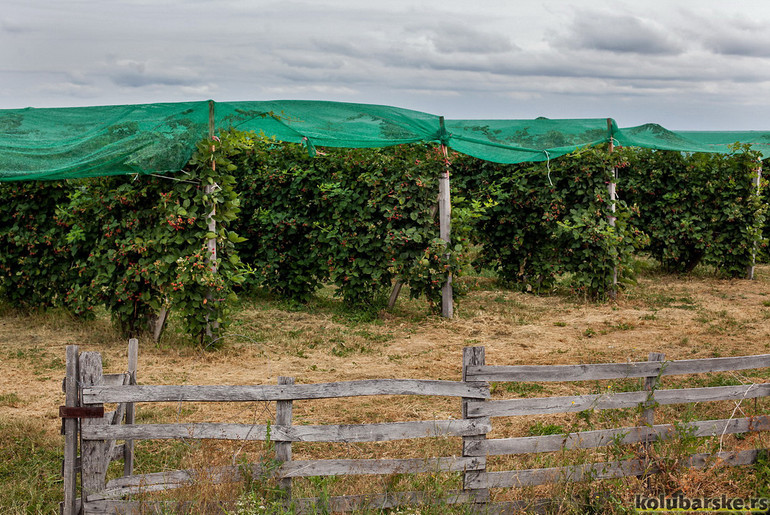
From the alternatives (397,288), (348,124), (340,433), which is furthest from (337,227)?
(340,433)

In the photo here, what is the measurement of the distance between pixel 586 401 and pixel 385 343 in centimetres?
445

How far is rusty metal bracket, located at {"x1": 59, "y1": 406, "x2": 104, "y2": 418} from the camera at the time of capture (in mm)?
4117

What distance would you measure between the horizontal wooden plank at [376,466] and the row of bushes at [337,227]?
4.10 meters

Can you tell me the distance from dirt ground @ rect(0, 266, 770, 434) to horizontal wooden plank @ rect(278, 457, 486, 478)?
5.65 feet

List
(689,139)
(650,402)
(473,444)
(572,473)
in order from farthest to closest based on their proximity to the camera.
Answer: (689,139) < (650,402) < (572,473) < (473,444)

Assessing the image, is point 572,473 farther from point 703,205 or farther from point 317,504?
point 703,205

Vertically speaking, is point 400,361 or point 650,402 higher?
point 650,402

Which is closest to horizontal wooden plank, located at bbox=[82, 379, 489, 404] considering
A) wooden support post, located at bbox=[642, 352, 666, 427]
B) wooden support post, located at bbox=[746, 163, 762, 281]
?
wooden support post, located at bbox=[642, 352, 666, 427]

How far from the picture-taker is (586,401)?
4527 millimetres

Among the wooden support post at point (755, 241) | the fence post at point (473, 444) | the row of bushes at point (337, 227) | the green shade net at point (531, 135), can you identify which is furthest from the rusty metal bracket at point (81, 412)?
the wooden support post at point (755, 241)

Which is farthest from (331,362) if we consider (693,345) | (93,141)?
(693,345)

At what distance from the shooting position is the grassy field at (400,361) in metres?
4.55

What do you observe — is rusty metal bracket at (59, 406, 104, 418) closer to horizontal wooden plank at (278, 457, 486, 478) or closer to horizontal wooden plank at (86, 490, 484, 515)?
horizontal wooden plank at (86, 490, 484, 515)

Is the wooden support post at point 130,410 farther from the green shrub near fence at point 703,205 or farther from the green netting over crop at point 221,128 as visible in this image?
the green shrub near fence at point 703,205
